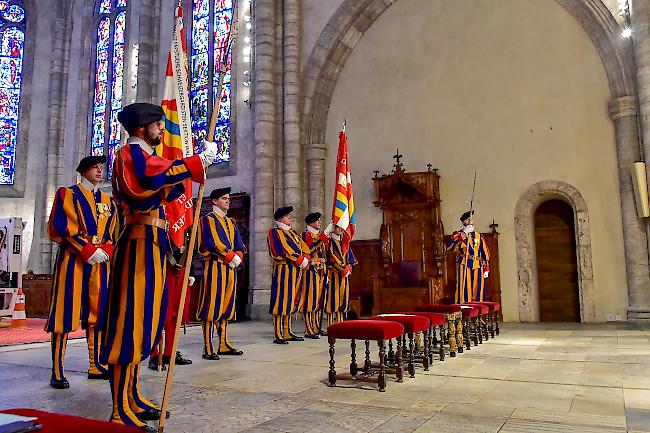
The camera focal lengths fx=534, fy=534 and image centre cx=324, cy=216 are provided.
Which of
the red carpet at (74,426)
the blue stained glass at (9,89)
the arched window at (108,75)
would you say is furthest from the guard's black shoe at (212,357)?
the blue stained glass at (9,89)

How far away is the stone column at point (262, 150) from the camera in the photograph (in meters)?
12.3

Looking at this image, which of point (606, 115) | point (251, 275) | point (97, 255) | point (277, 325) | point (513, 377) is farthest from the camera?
point (251, 275)

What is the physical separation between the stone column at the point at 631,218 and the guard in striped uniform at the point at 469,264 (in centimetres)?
288

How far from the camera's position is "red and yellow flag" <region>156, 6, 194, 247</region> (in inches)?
147

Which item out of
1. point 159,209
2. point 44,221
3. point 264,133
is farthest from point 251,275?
point 159,209

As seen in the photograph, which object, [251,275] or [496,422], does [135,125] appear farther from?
[251,275]

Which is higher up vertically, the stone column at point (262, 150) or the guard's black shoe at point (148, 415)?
the stone column at point (262, 150)

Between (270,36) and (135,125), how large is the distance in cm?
1072

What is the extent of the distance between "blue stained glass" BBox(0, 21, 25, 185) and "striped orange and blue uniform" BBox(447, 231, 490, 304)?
1486 centimetres

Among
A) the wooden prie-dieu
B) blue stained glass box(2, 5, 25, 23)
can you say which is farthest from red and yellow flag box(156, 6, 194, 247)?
blue stained glass box(2, 5, 25, 23)

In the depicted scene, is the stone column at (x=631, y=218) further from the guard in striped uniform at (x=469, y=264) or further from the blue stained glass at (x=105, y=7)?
the blue stained glass at (x=105, y=7)

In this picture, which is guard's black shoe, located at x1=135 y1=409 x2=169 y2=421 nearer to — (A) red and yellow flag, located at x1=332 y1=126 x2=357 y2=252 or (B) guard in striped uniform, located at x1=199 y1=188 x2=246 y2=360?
(B) guard in striped uniform, located at x1=199 y1=188 x2=246 y2=360

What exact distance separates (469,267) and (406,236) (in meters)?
2.94

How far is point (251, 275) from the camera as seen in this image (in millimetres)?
12867
